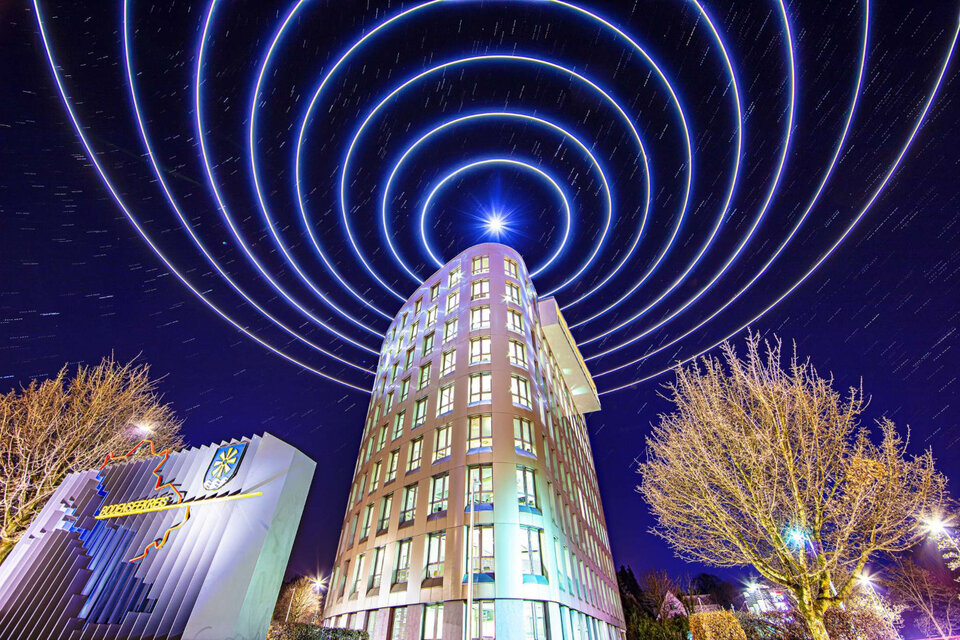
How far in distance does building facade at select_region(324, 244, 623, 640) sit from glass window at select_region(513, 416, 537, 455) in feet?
0.26

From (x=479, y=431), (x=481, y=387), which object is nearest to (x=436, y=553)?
(x=479, y=431)

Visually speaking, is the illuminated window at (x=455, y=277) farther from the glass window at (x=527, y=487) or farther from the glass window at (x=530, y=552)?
the glass window at (x=530, y=552)

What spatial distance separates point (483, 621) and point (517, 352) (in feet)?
52.4

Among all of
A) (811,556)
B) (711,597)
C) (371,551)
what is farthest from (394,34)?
(711,597)

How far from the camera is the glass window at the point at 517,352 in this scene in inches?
1070

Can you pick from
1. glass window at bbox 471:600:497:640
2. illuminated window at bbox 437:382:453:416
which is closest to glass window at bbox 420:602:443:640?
glass window at bbox 471:600:497:640

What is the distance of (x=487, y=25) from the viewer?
27438 millimetres

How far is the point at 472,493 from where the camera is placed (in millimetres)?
14859

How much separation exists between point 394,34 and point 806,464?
3408cm

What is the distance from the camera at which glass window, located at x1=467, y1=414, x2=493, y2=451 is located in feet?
73.7

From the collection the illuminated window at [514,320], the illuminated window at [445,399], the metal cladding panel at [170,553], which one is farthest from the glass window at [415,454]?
the illuminated window at [514,320]

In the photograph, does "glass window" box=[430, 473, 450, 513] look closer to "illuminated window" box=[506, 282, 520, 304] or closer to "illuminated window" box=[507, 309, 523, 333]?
"illuminated window" box=[507, 309, 523, 333]

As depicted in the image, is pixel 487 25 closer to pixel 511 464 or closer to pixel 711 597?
pixel 511 464

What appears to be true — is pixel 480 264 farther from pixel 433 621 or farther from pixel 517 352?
pixel 433 621
